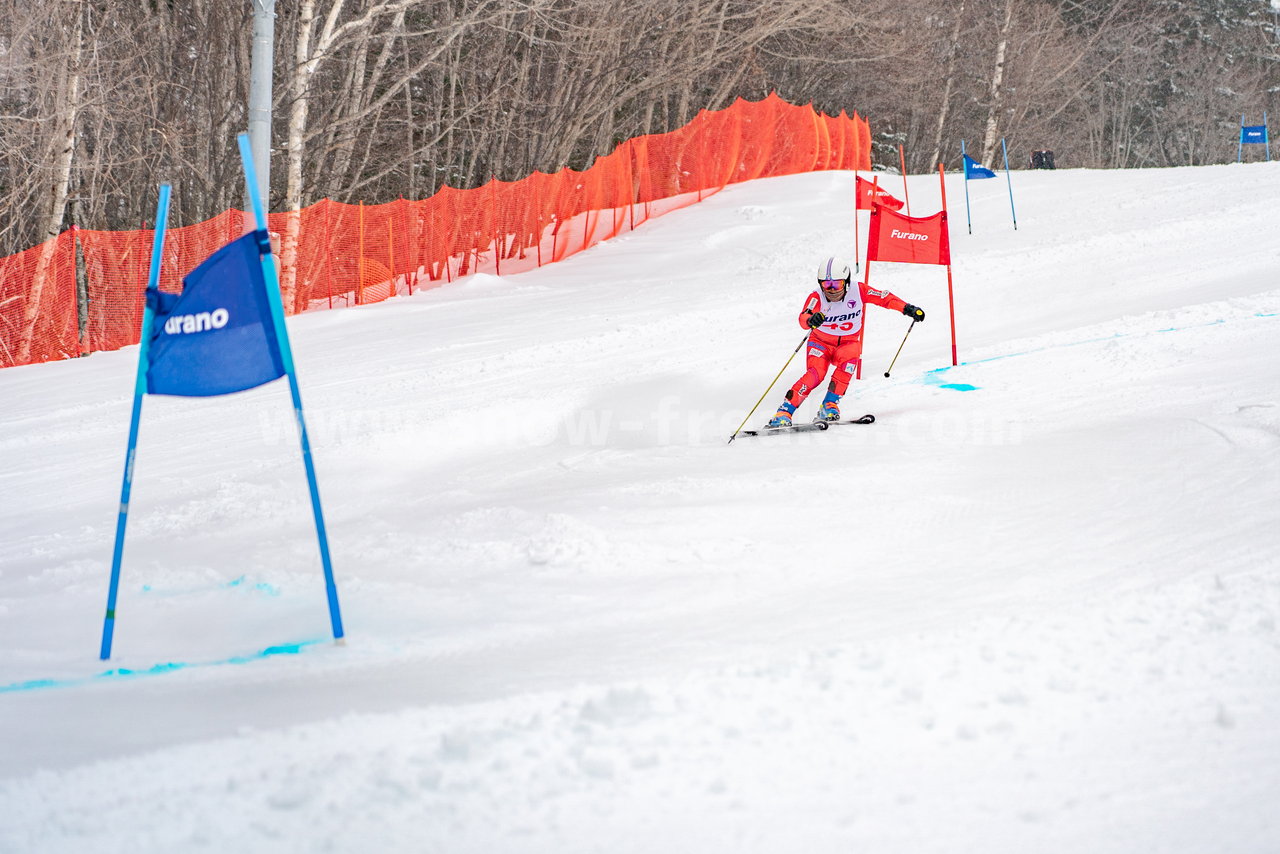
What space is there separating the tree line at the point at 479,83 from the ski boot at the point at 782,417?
9005mm

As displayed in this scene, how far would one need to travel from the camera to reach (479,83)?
85.2 ft

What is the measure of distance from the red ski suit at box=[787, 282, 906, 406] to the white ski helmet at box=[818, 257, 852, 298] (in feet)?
0.24

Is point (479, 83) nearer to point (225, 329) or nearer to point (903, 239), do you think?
point (903, 239)

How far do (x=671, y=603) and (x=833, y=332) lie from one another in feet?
15.2

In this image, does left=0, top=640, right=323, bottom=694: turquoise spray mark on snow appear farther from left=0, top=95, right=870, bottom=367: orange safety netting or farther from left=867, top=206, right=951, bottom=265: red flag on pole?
left=0, top=95, right=870, bottom=367: orange safety netting

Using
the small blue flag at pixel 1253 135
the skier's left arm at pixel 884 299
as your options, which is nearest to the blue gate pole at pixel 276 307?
the skier's left arm at pixel 884 299

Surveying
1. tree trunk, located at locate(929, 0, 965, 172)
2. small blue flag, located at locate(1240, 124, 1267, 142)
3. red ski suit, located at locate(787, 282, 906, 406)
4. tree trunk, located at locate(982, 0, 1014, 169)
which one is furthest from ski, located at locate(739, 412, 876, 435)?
tree trunk, located at locate(929, 0, 965, 172)

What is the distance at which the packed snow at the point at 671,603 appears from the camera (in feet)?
10.8

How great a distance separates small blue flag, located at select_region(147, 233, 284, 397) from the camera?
454 centimetres

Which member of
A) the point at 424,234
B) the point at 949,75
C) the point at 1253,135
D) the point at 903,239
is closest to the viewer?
the point at 903,239

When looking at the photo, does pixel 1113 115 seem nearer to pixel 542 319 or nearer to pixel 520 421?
pixel 542 319

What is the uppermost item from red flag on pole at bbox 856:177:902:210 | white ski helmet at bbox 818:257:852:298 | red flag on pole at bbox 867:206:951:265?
red flag on pole at bbox 856:177:902:210

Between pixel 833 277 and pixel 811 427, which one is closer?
pixel 811 427

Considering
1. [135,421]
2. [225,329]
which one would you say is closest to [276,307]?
[225,329]
